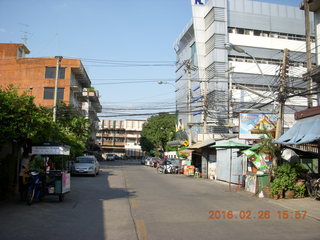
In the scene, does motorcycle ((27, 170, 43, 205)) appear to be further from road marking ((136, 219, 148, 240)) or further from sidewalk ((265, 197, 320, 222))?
sidewalk ((265, 197, 320, 222))

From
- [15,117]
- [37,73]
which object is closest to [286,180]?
[15,117]

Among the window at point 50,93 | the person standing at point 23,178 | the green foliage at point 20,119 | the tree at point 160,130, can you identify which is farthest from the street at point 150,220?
the tree at point 160,130

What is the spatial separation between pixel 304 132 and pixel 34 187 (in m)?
10.3

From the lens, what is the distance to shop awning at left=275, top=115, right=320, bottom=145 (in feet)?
41.5

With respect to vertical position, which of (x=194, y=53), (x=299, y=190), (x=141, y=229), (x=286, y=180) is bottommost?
(x=141, y=229)

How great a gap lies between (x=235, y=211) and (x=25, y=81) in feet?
153

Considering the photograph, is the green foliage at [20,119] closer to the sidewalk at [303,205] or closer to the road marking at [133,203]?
the road marking at [133,203]

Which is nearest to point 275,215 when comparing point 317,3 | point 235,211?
point 235,211

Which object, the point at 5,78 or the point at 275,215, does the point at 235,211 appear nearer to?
the point at 275,215

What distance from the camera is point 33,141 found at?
506 inches
